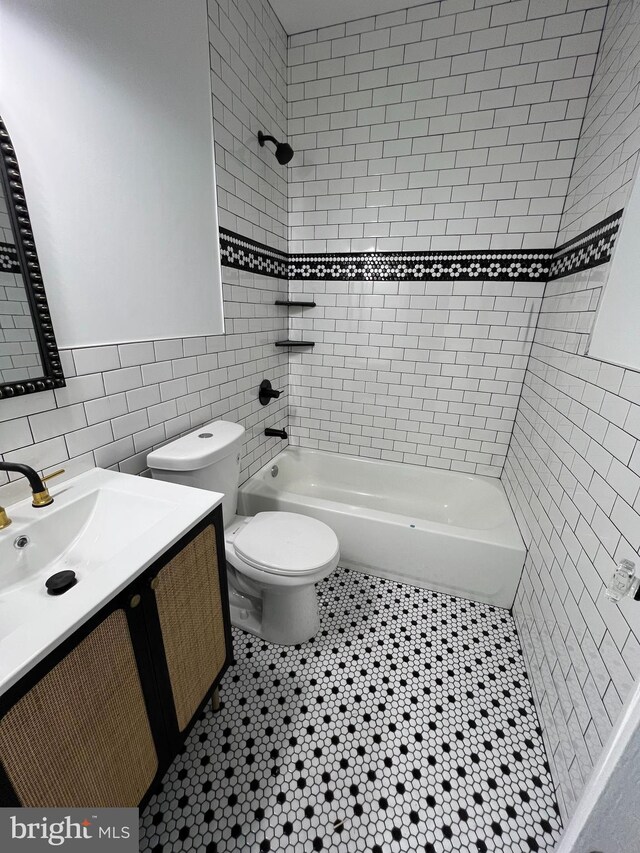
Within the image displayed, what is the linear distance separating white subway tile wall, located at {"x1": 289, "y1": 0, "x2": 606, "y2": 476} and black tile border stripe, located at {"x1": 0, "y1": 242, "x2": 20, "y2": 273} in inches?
65.7

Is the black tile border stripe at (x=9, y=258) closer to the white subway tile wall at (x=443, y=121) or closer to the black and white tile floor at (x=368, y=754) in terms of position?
the black and white tile floor at (x=368, y=754)

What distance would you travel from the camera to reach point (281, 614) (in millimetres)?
1470

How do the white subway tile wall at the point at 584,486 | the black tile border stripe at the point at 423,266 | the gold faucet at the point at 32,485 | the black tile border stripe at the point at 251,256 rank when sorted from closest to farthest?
the gold faucet at the point at 32,485 < the white subway tile wall at the point at 584,486 < the black tile border stripe at the point at 251,256 < the black tile border stripe at the point at 423,266

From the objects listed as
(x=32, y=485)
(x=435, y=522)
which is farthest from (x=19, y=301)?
(x=435, y=522)

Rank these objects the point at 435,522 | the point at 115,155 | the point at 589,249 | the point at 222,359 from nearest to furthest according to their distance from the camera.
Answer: the point at 115,155 → the point at 589,249 → the point at 222,359 → the point at 435,522

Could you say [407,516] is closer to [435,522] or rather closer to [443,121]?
[435,522]

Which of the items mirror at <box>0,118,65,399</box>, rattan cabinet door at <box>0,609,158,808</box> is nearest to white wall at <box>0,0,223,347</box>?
mirror at <box>0,118,65,399</box>

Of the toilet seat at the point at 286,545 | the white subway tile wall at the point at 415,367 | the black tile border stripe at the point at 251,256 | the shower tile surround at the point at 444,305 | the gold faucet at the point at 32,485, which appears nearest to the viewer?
the gold faucet at the point at 32,485

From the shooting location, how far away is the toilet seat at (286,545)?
1.33 m

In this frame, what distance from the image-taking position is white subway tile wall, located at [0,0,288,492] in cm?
98

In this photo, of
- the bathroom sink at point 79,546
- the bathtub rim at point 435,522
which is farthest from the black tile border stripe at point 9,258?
the bathtub rim at point 435,522

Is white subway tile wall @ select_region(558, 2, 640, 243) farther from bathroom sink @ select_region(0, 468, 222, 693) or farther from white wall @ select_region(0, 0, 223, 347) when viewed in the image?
bathroom sink @ select_region(0, 468, 222, 693)

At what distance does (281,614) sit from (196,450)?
0.82m

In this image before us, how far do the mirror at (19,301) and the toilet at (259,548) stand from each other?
44 centimetres
